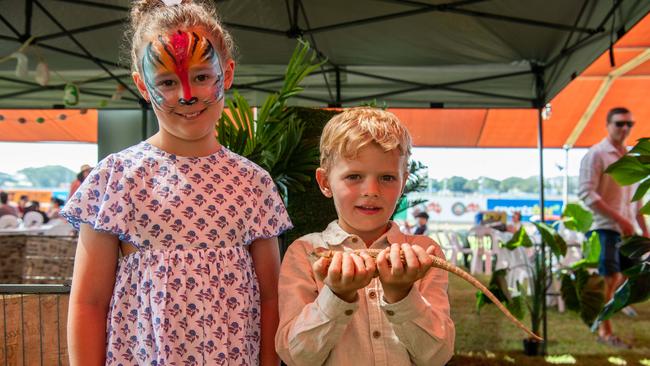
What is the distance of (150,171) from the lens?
132cm

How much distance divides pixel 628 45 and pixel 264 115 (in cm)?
490

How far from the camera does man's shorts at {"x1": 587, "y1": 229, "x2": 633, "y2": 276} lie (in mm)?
4545

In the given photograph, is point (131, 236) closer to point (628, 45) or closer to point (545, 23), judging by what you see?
point (545, 23)

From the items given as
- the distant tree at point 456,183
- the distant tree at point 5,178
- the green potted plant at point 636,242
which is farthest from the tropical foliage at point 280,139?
the distant tree at point 456,183

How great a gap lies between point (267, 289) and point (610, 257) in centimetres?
396

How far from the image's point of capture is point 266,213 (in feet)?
4.68

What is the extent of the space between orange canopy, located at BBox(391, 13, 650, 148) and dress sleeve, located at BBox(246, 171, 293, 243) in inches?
222

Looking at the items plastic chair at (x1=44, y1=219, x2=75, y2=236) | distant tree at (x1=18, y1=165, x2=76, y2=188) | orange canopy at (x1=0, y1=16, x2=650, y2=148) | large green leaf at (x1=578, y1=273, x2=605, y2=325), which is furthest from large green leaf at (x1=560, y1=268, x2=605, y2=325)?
distant tree at (x1=18, y1=165, x2=76, y2=188)

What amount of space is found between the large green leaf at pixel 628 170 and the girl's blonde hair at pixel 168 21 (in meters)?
1.97

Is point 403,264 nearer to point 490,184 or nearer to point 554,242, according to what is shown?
point 554,242

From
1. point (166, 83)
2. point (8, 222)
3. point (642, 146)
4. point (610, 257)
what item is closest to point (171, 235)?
point (166, 83)

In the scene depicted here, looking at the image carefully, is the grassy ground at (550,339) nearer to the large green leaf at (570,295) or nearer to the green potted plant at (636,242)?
the large green leaf at (570,295)

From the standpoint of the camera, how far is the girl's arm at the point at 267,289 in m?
1.40

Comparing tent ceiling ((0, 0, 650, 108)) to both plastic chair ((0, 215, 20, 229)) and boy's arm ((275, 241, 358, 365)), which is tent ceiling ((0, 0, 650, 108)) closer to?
plastic chair ((0, 215, 20, 229))
